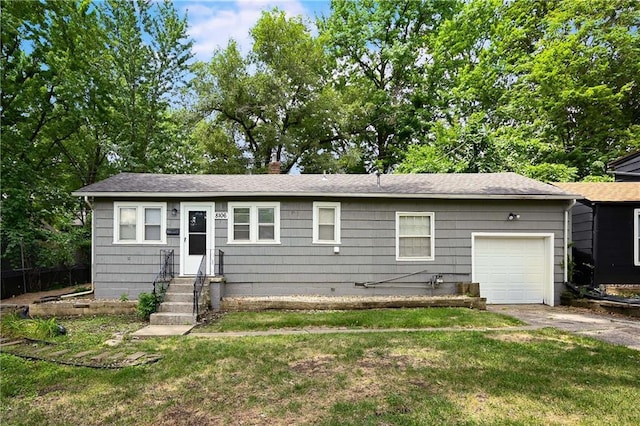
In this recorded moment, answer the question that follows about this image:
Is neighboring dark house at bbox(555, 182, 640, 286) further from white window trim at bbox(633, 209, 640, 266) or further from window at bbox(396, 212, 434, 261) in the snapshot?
window at bbox(396, 212, 434, 261)

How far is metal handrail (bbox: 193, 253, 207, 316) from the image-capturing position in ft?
26.2

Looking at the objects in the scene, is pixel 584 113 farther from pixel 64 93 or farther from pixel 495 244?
pixel 64 93

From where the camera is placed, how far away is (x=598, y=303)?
29.6 ft

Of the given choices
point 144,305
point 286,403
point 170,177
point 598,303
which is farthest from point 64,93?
point 598,303

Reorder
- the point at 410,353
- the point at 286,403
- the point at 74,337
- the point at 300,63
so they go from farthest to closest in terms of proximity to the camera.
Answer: the point at 300,63 → the point at 74,337 → the point at 410,353 → the point at 286,403

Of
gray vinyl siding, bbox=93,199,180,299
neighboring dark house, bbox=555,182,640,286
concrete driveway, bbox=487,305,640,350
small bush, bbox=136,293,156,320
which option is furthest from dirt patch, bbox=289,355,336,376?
neighboring dark house, bbox=555,182,640,286

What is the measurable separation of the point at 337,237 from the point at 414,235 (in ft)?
6.91

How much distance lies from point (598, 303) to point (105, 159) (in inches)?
735

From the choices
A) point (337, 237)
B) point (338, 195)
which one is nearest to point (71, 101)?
point (338, 195)

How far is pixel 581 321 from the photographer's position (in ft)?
25.7

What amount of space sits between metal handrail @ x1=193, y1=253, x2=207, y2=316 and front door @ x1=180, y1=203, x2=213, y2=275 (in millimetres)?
75

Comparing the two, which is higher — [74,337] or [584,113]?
[584,113]

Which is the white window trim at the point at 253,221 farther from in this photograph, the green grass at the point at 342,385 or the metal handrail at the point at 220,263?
the green grass at the point at 342,385

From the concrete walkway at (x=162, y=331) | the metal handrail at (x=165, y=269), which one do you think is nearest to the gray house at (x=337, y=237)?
the metal handrail at (x=165, y=269)
